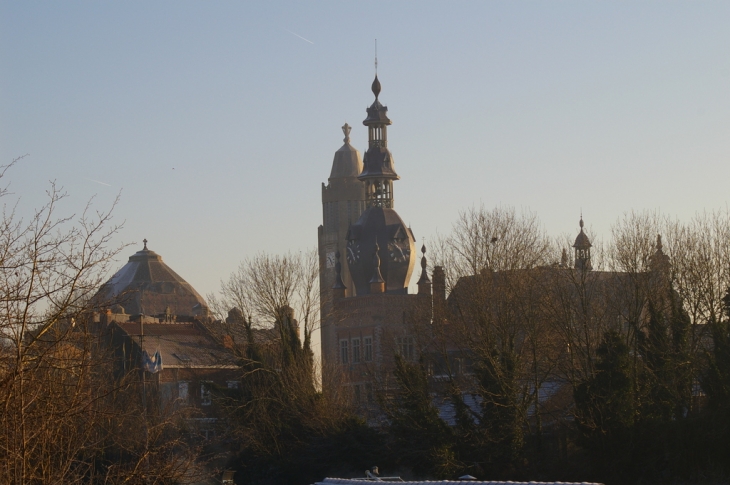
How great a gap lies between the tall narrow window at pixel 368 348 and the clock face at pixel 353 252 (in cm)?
910

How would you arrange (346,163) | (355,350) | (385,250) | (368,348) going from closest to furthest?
1. (368,348)
2. (355,350)
3. (385,250)
4. (346,163)

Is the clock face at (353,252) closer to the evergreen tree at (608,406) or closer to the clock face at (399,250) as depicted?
the clock face at (399,250)

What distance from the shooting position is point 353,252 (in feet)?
327

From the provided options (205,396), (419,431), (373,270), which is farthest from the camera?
(373,270)

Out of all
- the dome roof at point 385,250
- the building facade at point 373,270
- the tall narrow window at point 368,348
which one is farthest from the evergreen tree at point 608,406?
the dome roof at point 385,250

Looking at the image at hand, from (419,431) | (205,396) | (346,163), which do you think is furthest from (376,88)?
(419,431)

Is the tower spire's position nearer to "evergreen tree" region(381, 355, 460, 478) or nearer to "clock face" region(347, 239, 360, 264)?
"clock face" region(347, 239, 360, 264)

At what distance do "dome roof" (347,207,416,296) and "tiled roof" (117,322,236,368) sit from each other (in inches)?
682

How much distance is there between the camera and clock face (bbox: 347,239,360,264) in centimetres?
9919

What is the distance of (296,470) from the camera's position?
4416 cm

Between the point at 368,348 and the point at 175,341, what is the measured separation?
16.7 meters

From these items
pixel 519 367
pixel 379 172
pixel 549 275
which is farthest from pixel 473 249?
pixel 379 172

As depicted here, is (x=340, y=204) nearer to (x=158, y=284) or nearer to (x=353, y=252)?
(x=158, y=284)

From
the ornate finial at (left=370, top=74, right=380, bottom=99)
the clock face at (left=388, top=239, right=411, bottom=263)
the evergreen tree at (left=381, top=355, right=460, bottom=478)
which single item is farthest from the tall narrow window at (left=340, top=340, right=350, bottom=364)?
the evergreen tree at (left=381, top=355, right=460, bottom=478)
